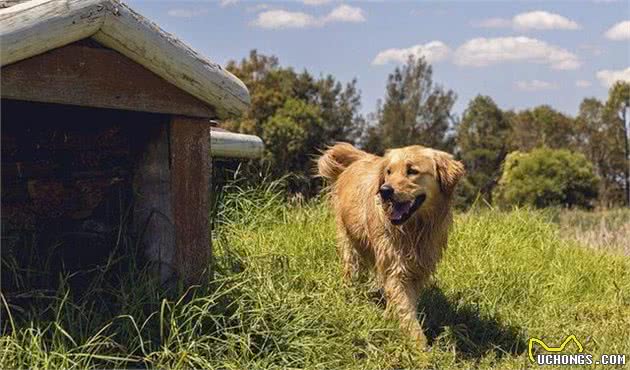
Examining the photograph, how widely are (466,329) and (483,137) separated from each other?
30442mm

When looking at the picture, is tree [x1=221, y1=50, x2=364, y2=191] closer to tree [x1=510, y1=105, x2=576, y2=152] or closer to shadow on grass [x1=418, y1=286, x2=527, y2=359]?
tree [x1=510, y1=105, x2=576, y2=152]

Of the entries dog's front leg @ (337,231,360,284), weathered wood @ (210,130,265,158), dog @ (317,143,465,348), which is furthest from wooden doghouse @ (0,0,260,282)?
weathered wood @ (210,130,265,158)

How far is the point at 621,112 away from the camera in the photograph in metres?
35.7

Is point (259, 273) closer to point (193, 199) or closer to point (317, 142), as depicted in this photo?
point (193, 199)

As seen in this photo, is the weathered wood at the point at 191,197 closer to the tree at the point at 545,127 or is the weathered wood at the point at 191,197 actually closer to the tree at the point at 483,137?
the tree at the point at 483,137

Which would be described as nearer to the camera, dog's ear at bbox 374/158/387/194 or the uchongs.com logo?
the uchongs.com logo

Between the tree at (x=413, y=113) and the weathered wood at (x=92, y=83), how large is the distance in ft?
101

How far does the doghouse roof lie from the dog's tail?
2.09m

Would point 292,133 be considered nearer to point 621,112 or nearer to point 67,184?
point 621,112

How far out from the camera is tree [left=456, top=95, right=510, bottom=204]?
34.2 meters

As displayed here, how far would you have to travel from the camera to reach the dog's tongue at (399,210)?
5535mm

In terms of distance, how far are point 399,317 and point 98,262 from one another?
197 centimetres

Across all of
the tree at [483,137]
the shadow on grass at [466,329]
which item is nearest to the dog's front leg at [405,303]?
the shadow on grass at [466,329]

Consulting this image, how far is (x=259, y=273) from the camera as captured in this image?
5129 mm
